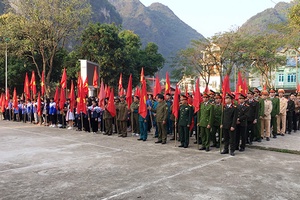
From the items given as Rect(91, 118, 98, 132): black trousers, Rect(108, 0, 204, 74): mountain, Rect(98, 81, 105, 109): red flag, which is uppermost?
Rect(108, 0, 204, 74): mountain

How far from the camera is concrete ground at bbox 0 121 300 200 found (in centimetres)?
503

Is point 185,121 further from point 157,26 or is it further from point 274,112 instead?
point 157,26

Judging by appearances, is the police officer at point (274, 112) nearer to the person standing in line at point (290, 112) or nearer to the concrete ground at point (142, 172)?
the person standing in line at point (290, 112)

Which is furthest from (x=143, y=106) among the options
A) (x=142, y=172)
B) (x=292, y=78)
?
(x=292, y=78)

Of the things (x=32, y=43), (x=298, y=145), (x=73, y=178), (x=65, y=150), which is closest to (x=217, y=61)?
(x=32, y=43)

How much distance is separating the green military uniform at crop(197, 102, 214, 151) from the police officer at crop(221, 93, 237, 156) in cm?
48

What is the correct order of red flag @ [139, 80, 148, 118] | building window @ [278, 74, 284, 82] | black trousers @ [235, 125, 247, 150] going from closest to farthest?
black trousers @ [235, 125, 247, 150] → red flag @ [139, 80, 148, 118] → building window @ [278, 74, 284, 82]

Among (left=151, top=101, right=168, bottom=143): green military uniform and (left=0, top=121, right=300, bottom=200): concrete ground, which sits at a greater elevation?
(left=151, top=101, right=168, bottom=143): green military uniform

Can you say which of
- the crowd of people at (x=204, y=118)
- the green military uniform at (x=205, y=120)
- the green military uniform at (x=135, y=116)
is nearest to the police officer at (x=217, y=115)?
the crowd of people at (x=204, y=118)

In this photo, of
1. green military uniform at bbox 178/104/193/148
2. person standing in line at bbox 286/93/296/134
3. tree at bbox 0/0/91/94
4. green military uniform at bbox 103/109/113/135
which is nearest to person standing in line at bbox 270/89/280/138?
person standing in line at bbox 286/93/296/134

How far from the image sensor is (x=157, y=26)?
421 feet

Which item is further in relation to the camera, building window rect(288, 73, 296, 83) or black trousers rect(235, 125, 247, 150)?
building window rect(288, 73, 296, 83)

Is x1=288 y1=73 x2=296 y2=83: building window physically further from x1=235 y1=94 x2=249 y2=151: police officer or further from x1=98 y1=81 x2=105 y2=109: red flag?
x1=235 y1=94 x2=249 y2=151: police officer

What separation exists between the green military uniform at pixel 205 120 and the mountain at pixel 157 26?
344 feet
